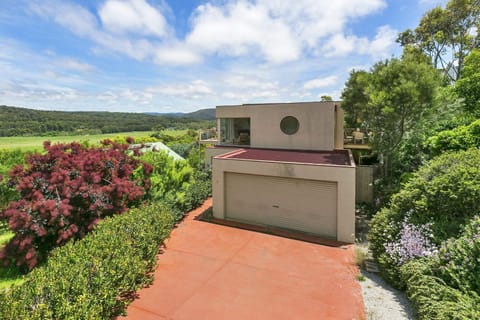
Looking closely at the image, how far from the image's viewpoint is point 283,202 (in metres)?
11.3

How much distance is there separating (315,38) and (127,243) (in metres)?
15.4

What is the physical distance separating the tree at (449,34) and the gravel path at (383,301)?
24692 millimetres

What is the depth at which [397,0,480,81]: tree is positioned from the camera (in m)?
21.7

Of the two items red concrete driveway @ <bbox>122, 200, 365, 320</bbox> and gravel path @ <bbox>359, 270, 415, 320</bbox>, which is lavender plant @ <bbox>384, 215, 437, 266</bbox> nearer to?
gravel path @ <bbox>359, 270, 415, 320</bbox>

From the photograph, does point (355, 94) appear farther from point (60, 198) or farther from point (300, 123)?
point (60, 198)

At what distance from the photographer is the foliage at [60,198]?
320 inches

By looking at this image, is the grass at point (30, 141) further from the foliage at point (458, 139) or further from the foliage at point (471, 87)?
the foliage at point (471, 87)

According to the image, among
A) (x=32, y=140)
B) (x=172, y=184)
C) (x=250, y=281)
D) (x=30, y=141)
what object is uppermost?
(x=32, y=140)

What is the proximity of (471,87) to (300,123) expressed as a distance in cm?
964

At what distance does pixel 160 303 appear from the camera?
6.28 meters

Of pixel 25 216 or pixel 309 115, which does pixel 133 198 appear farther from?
pixel 309 115

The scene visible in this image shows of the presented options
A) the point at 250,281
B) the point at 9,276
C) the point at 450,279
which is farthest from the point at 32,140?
the point at 450,279

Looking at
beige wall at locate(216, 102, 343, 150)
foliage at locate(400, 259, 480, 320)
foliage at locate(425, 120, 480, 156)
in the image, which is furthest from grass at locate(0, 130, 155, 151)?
foliage at locate(425, 120, 480, 156)

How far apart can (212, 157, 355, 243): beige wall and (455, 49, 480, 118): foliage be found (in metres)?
9.63
